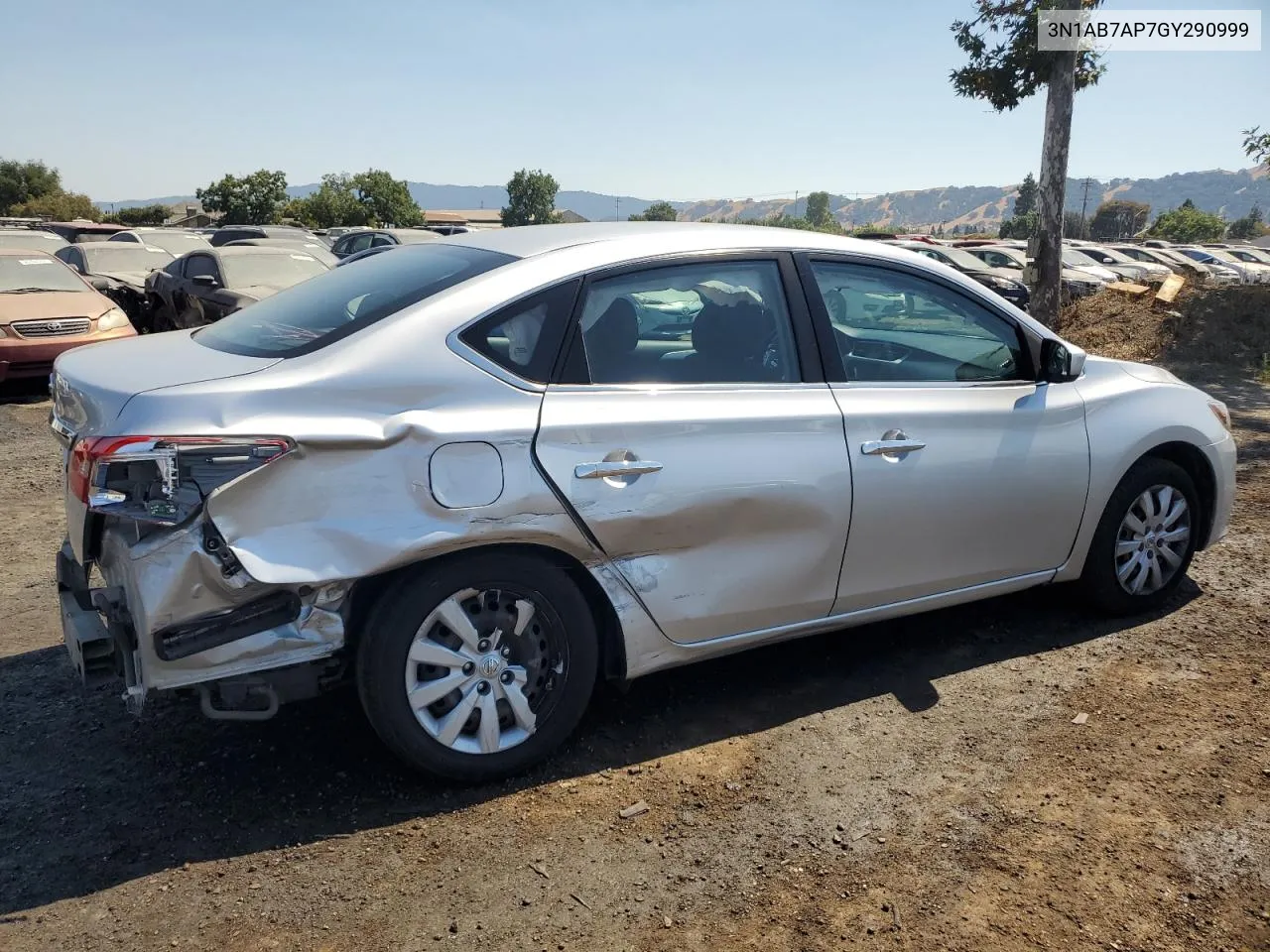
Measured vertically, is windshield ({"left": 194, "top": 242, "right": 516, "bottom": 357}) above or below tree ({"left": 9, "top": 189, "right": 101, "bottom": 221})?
below

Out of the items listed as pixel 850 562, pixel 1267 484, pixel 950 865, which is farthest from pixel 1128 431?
pixel 1267 484

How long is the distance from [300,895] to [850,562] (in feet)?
6.81

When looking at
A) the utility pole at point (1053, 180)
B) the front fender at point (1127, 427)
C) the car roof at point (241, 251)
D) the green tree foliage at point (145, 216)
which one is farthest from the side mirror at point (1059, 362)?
the green tree foliage at point (145, 216)

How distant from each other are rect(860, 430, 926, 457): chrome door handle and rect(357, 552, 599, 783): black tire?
1161mm

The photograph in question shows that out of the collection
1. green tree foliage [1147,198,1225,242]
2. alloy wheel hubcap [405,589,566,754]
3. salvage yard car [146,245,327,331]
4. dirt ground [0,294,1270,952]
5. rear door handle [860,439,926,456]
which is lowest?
dirt ground [0,294,1270,952]

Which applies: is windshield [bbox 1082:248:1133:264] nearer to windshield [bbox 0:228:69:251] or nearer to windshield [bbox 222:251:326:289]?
windshield [bbox 222:251:326:289]

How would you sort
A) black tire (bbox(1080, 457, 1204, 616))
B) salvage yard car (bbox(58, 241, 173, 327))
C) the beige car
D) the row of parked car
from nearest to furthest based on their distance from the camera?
black tire (bbox(1080, 457, 1204, 616))
the beige car
salvage yard car (bbox(58, 241, 173, 327))
the row of parked car

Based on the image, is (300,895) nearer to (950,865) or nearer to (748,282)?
(950,865)

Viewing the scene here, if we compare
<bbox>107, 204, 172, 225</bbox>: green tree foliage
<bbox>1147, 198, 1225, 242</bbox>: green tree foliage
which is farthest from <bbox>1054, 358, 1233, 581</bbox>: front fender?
<bbox>1147, 198, 1225, 242</bbox>: green tree foliage

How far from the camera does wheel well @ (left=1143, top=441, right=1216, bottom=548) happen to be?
15.3ft

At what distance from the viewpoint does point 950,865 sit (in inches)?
115

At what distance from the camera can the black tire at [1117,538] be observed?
4.46 metres

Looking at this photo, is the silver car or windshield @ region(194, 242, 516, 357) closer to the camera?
the silver car

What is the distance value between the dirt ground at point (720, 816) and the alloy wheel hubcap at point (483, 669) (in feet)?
0.72
